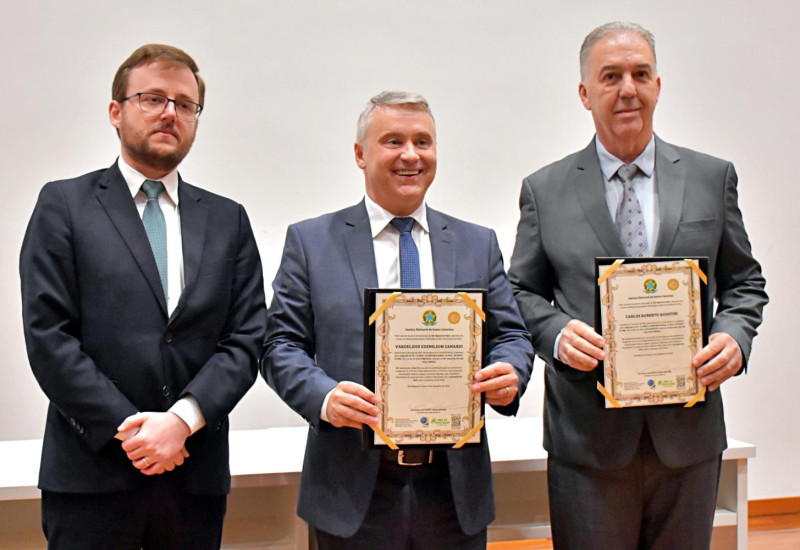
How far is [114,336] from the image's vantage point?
70.7 inches

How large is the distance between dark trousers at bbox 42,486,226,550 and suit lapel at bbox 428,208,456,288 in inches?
31.7

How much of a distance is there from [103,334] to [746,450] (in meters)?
2.26

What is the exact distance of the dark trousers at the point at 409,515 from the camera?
1847 millimetres

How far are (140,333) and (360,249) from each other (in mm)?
587

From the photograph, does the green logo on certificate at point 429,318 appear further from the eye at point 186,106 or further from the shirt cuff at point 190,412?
the eye at point 186,106

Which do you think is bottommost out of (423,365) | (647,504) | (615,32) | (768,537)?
(768,537)

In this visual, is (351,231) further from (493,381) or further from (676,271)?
(676,271)

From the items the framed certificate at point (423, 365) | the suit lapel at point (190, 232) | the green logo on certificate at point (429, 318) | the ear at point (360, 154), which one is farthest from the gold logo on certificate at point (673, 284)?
the suit lapel at point (190, 232)

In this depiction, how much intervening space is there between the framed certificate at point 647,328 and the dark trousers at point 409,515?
48 centimetres

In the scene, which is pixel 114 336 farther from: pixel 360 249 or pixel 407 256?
pixel 407 256

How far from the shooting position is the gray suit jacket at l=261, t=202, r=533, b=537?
1.85 meters

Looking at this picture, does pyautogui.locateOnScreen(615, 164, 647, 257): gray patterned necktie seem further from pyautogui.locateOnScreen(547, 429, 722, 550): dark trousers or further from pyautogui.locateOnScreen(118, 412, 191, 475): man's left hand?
pyautogui.locateOnScreen(118, 412, 191, 475): man's left hand

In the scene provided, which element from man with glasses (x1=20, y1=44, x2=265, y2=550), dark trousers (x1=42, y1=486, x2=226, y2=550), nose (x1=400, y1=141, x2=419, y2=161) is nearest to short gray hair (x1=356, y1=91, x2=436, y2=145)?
nose (x1=400, y1=141, x2=419, y2=161)

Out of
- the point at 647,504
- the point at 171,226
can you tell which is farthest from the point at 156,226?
the point at 647,504
